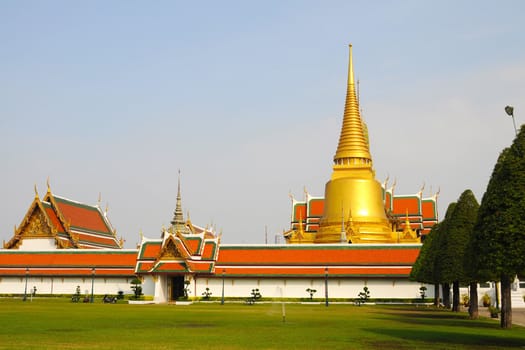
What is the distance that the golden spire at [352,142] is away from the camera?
79062 millimetres

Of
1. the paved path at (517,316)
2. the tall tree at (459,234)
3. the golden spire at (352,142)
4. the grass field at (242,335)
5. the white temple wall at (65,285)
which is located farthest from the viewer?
the golden spire at (352,142)

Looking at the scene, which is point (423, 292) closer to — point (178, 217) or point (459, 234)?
point (459, 234)

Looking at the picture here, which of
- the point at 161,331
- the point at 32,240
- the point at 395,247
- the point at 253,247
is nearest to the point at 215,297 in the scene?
the point at 253,247

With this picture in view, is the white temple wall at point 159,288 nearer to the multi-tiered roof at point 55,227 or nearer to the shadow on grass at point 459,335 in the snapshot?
the multi-tiered roof at point 55,227

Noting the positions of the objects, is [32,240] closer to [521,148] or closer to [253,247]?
[253,247]

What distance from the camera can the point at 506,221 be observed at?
24062 millimetres

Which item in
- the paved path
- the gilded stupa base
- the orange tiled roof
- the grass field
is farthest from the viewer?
the gilded stupa base

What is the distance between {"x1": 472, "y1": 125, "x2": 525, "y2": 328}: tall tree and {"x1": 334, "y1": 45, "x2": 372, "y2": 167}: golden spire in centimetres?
5330

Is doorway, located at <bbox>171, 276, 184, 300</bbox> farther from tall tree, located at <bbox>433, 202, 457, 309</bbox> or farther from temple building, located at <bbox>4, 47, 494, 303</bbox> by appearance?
tall tree, located at <bbox>433, 202, 457, 309</bbox>

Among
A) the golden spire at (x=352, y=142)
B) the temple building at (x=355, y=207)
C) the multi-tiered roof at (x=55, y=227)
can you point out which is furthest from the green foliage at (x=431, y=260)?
the multi-tiered roof at (x=55, y=227)

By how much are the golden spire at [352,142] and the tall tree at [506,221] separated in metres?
53.3

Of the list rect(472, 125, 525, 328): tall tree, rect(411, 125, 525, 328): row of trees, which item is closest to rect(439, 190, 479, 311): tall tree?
rect(411, 125, 525, 328): row of trees

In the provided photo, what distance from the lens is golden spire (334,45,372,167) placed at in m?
79.1

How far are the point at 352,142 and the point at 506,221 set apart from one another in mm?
55757
